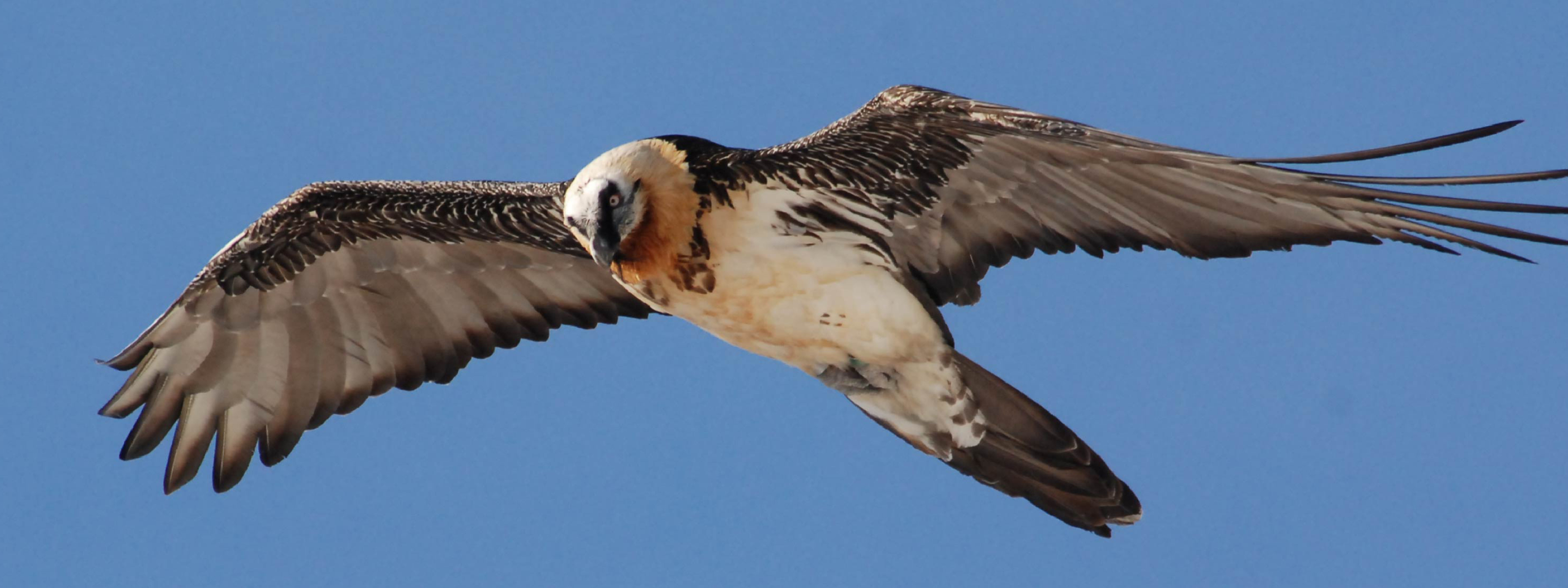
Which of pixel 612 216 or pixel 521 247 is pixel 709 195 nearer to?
pixel 612 216

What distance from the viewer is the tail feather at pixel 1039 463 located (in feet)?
26.9

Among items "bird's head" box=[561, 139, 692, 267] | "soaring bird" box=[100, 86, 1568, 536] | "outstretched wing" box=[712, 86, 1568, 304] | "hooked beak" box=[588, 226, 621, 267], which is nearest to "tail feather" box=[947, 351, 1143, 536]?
"soaring bird" box=[100, 86, 1568, 536]

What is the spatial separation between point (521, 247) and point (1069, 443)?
325 cm

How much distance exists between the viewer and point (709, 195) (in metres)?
7.71

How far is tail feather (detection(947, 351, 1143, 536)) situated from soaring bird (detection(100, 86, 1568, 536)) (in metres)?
0.01

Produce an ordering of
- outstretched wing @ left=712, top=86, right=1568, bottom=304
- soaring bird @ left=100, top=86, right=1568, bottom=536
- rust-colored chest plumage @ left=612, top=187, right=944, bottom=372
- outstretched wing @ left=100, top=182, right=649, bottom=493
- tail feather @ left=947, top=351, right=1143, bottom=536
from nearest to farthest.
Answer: outstretched wing @ left=712, top=86, right=1568, bottom=304, soaring bird @ left=100, top=86, right=1568, bottom=536, rust-colored chest plumage @ left=612, top=187, right=944, bottom=372, tail feather @ left=947, top=351, right=1143, bottom=536, outstretched wing @ left=100, top=182, right=649, bottom=493

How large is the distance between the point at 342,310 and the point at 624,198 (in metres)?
2.50

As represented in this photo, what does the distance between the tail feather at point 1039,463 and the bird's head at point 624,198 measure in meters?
1.73

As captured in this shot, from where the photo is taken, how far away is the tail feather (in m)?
8.20

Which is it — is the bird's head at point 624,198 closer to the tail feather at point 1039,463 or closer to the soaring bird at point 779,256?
the soaring bird at point 779,256

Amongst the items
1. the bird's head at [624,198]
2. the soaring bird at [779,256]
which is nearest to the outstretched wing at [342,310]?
the soaring bird at [779,256]

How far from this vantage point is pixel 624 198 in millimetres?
7633

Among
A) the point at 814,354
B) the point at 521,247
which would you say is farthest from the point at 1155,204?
the point at 521,247

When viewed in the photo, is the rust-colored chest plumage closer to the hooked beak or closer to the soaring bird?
the soaring bird
